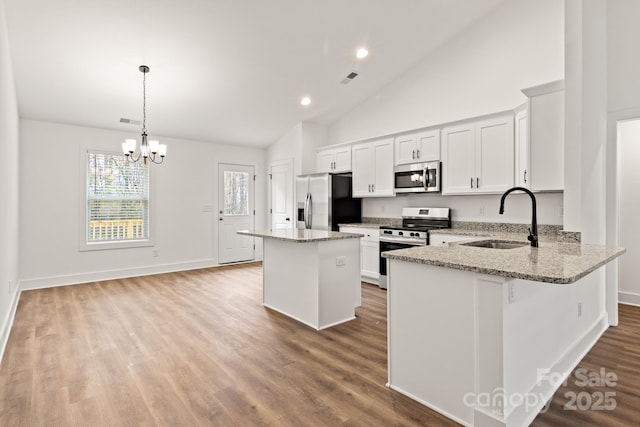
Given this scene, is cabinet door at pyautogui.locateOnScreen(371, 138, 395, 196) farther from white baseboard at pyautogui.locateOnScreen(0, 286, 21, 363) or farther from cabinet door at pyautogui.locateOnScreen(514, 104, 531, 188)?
white baseboard at pyautogui.locateOnScreen(0, 286, 21, 363)

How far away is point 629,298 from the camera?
4.12 meters

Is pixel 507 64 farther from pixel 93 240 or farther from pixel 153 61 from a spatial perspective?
pixel 93 240

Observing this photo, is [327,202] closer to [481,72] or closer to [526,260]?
[481,72]

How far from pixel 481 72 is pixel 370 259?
9.97 feet

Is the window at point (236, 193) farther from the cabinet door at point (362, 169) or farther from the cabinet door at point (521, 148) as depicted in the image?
the cabinet door at point (521, 148)

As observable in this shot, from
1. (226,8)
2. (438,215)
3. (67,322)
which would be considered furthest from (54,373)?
(438,215)

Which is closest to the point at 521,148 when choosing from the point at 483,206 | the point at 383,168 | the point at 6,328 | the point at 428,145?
the point at 483,206

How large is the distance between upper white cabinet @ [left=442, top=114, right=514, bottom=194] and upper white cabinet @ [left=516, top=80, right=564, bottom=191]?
37cm

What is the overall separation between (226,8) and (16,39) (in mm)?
2168

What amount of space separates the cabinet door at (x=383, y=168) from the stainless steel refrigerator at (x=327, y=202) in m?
0.62

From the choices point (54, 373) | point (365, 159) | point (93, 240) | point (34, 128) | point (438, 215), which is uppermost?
point (34, 128)

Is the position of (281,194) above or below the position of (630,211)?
above

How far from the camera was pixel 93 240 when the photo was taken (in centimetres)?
557

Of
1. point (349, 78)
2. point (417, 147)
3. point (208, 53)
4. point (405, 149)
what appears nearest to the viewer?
point (208, 53)
